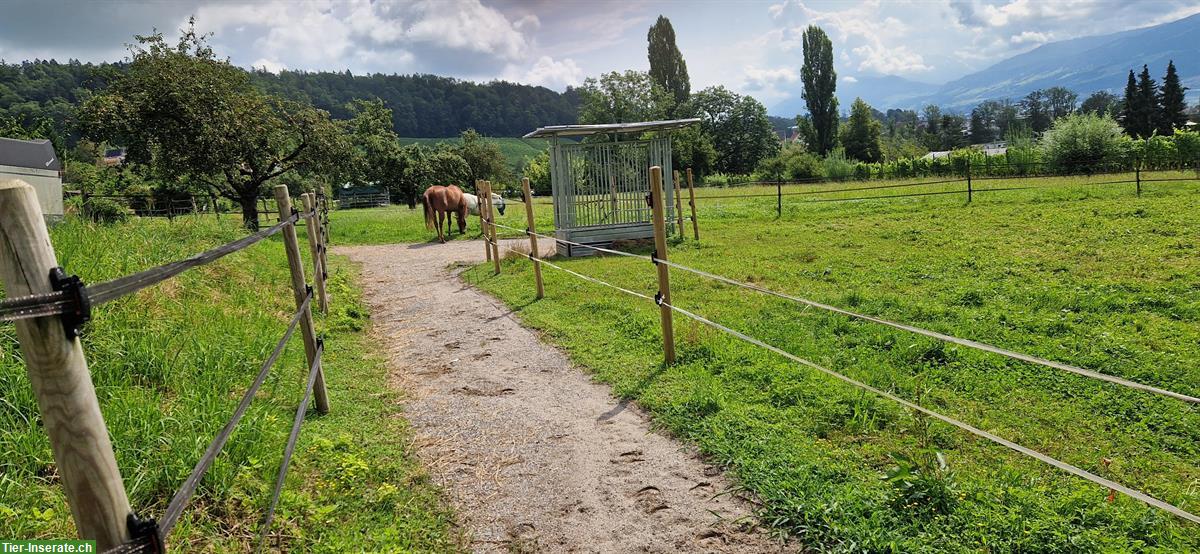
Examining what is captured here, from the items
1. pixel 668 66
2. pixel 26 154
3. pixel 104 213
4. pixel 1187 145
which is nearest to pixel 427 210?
pixel 104 213

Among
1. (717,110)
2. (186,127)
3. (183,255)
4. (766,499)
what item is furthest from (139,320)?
(717,110)

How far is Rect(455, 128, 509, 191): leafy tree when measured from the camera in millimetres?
53088

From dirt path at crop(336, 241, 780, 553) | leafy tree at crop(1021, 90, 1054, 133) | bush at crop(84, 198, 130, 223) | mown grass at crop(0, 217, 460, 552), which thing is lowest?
dirt path at crop(336, 241, 780, 553)

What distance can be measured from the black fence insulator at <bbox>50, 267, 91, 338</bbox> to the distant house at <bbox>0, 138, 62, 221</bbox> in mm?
14541

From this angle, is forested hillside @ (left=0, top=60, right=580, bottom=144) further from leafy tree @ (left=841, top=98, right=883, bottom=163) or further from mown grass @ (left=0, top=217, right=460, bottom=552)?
mown grass @ (left=0, top=217, right=460, bottom=552)

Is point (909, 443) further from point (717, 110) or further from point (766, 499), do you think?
point (717, 110)

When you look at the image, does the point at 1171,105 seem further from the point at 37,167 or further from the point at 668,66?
the point at 37,167

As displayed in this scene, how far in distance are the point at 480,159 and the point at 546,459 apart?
5218 cm

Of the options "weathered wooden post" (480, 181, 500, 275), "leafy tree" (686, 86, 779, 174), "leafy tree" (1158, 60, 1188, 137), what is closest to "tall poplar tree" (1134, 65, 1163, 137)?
"leafy tree" (1158, 60, 1188, 137)

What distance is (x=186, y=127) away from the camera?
18.0 metres

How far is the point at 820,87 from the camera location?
6319 cm

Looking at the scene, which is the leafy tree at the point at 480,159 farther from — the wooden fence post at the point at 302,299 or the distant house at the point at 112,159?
the wooden fence post at the point at 302,299

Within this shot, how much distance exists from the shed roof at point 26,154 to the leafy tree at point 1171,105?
68.6 metres

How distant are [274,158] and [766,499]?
2130 centimetres
